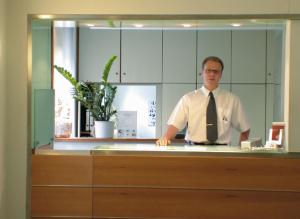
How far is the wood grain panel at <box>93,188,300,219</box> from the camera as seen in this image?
286cm

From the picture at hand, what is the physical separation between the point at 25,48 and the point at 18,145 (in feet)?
2.37

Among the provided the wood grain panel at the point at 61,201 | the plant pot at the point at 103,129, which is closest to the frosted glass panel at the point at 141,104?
the plant pot at the point at 103,129

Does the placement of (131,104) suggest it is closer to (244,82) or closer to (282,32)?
(244,82)

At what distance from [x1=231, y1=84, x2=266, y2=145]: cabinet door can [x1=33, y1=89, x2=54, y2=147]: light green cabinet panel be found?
2.83m

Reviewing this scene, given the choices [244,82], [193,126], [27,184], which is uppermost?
[244,82]

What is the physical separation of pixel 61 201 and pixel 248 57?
342 cm

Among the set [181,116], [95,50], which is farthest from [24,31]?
[95,50]

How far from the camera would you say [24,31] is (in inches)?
124

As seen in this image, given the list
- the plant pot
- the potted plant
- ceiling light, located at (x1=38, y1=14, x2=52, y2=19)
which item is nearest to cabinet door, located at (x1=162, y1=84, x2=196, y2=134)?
the potted plant

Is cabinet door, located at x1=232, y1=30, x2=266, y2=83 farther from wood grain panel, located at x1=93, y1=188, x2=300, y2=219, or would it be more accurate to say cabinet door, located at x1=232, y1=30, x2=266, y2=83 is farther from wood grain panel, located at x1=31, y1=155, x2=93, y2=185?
wood grain panel, located at x1=31, y1=155, x2=93, y2=185

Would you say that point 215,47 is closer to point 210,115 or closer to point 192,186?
point 210,115

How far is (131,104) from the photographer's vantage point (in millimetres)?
5746

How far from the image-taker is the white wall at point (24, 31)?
3023 millimetres

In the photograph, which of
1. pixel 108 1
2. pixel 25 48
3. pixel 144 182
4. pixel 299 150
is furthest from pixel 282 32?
pixel 25 48
